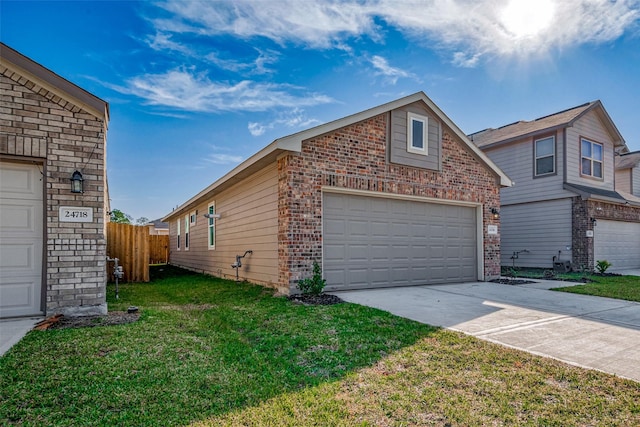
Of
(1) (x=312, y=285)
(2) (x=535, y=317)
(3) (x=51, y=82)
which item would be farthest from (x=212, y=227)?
(2) (x=535, y=317)

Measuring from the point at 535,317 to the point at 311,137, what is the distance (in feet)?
17.3

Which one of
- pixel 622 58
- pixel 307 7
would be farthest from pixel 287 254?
pixel 622 58

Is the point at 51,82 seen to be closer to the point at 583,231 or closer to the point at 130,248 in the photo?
the point at 130,248

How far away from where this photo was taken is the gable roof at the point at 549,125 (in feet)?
47.5

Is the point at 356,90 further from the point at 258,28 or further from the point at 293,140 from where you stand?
the point at 293,140

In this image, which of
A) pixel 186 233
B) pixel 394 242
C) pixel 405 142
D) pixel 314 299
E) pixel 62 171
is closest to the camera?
pixel 62 171

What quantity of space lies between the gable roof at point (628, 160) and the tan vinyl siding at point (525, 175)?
8759mm

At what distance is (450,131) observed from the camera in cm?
1035

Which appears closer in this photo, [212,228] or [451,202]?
[451,202]

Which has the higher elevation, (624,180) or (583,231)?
(624,180)

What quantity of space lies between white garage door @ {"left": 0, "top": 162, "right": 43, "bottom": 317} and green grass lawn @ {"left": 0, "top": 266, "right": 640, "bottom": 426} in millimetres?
1365

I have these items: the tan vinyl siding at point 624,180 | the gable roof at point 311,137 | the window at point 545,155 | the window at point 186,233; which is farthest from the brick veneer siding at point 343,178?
the tan vinyl siding at point 624,180

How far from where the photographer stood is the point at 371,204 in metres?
9.05

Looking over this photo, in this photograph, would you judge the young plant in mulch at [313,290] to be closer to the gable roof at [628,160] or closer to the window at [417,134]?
the window at [417,134]
